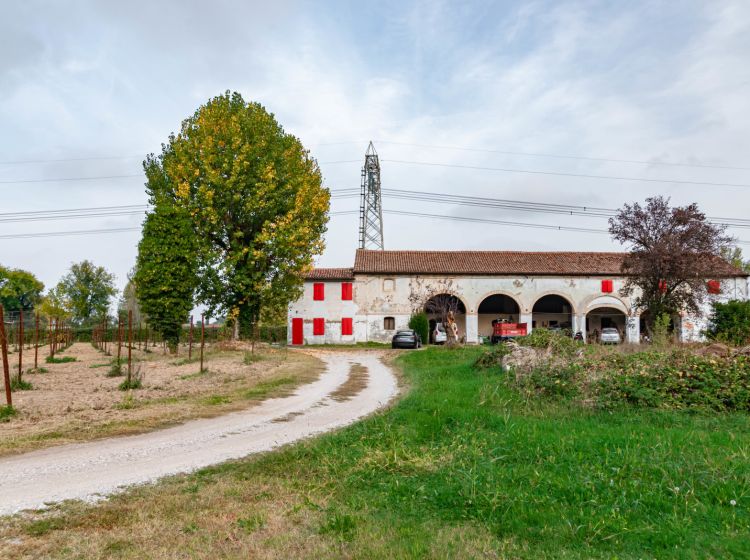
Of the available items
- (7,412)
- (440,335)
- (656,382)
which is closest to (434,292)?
(440,335)

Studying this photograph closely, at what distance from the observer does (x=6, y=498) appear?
16.6ft

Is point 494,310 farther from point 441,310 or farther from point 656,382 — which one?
point 656,382

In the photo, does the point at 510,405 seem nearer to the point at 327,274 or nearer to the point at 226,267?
the point at 226,267

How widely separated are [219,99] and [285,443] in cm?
2574

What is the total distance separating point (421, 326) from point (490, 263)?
330 inches

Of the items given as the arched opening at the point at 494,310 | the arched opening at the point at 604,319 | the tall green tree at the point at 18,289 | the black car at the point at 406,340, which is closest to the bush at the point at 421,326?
the black car at the point at 406,340

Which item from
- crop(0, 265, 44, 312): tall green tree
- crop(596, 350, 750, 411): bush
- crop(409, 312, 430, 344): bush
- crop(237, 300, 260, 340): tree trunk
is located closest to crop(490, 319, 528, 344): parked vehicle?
crop(409, 312, 430, 344): bush

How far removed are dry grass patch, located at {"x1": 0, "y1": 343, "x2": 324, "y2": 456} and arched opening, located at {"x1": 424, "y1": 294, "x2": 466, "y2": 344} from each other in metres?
20.6

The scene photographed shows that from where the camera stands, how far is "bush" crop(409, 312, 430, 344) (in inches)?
1531

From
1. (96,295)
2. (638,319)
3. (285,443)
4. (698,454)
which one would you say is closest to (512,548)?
(698,454)

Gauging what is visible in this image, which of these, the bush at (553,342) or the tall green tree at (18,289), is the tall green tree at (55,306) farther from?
the bush at (553,342)

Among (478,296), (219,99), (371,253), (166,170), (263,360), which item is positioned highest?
(219,99)

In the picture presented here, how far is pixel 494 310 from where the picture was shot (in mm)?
46688

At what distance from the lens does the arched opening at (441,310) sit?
38825mm
